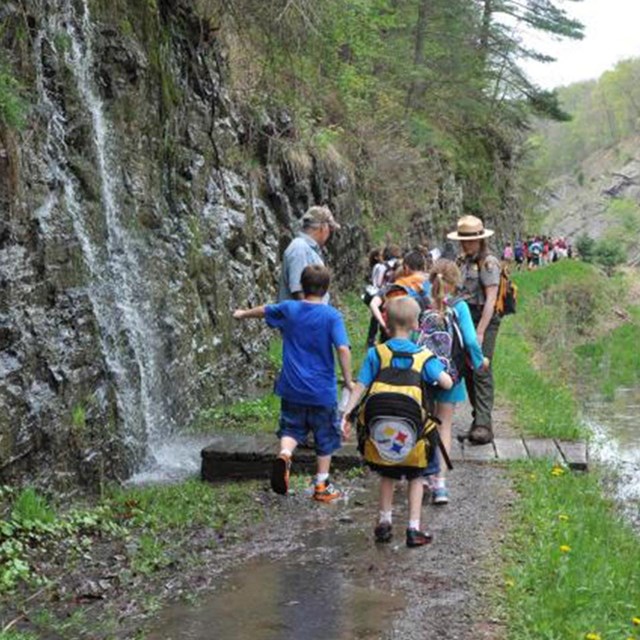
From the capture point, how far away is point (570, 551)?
17.9 feet

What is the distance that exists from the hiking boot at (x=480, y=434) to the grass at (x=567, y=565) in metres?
1.08

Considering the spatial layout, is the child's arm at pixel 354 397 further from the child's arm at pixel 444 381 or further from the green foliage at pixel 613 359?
the green foliage at pixel 613 359

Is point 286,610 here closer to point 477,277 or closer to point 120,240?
point 477,277

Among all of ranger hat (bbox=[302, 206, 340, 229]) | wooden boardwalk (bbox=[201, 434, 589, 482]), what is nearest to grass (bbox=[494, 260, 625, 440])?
wooden boardwalk (bbox=[201, 434, 589, 482])

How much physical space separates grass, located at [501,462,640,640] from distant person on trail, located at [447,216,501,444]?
1.12m

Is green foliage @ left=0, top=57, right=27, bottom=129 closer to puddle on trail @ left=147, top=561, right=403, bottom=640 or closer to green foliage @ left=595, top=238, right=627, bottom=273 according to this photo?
puddle on trail @ left=147, top=561, right=403, bottom=640

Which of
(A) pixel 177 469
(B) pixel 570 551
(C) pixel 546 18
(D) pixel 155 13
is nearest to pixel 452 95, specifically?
(C) pixel 546 18

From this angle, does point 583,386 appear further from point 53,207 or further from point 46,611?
point 46,611

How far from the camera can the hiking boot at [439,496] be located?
6.57 meters

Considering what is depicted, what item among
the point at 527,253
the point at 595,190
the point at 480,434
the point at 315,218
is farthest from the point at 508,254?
the point at 595,190

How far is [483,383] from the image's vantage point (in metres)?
8.30

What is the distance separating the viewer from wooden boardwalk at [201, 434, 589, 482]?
7695 millimetres

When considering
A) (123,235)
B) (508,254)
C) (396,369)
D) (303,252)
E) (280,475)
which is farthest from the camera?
(508,254)

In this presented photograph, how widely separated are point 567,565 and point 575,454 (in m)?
3.23
